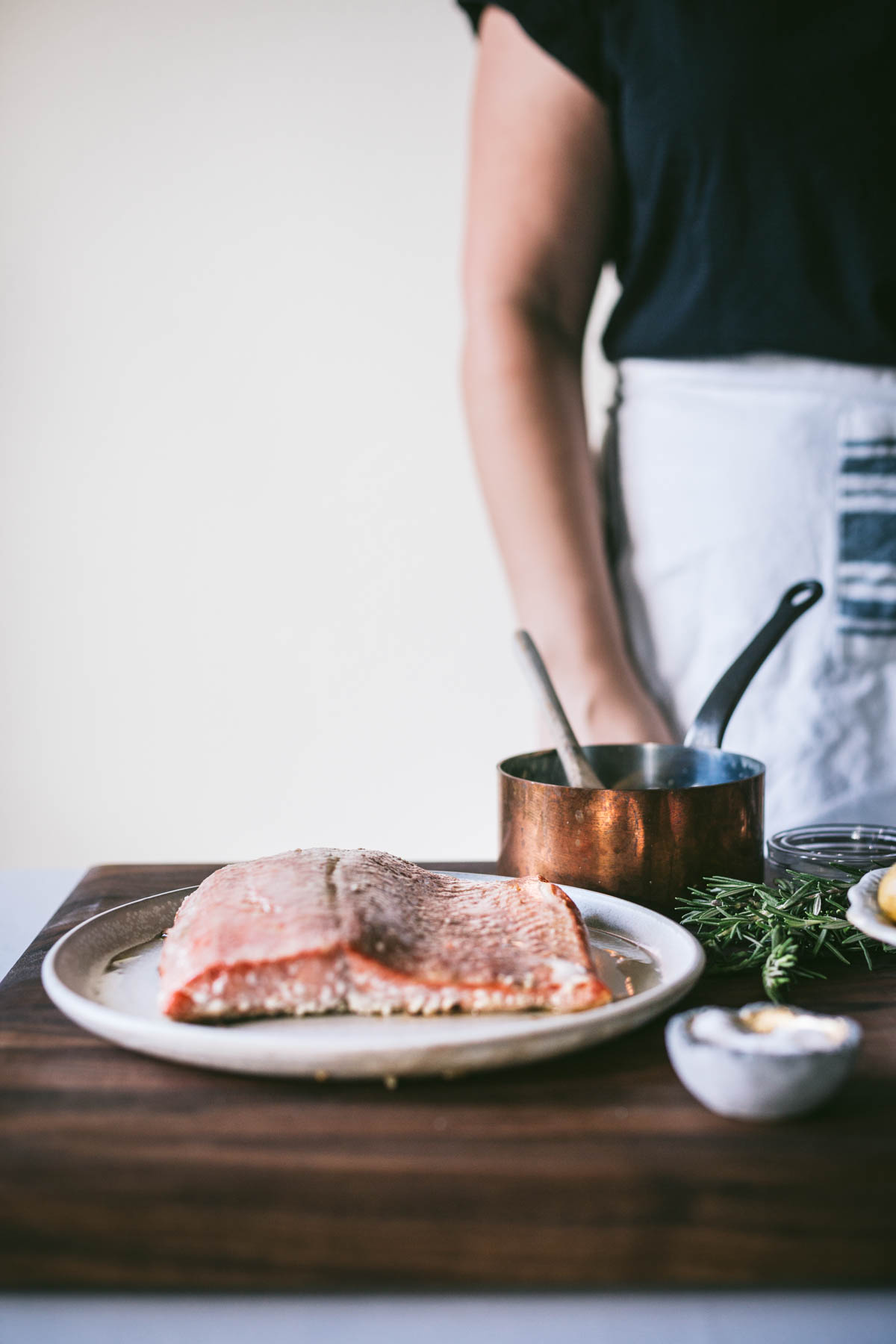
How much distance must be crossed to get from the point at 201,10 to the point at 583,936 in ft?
9.26

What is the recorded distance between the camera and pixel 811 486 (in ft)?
4.36

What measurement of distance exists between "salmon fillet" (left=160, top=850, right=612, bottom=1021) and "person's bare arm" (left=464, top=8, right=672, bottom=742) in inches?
→ 26.4

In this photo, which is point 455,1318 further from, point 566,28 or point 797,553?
point 566,28

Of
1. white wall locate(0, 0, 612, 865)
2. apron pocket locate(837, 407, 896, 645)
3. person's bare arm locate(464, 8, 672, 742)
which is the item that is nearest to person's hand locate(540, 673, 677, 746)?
person's bare arm locate(464, 8, 672, 742)

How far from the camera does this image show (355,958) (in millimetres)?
587

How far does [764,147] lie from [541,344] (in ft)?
1.18

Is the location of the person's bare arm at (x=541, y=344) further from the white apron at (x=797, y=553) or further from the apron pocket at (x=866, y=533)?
the apron pocket at (x=866, y=533)

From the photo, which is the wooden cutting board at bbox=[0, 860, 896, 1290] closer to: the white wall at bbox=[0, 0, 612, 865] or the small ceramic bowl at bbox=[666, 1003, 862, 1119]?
the small ceramic bowl at bbox=[666, 1003, 862, 1119]

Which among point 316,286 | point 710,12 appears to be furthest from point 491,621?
point 710,12

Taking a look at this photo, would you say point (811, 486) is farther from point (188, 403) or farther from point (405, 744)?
point (188, 403)

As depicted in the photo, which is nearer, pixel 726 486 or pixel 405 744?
pixel 726 486

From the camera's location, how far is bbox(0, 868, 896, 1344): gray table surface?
447 millimetres

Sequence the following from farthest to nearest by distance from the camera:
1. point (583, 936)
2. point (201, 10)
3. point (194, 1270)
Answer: point (201, 10) < point (583, 936) < point (194, 1270)

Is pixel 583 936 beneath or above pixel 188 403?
beneath
